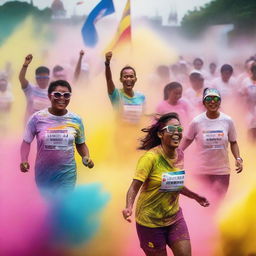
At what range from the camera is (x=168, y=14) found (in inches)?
217

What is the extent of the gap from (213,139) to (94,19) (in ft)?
5.47

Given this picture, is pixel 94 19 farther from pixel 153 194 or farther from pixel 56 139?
pixel 153 194

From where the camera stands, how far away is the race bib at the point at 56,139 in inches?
186

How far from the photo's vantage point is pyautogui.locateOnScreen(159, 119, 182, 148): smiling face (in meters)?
3.93

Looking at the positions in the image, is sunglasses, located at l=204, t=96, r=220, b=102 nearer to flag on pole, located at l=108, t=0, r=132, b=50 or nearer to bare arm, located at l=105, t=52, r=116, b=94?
bare arm, located at l=105, t=52, r=116, b=94

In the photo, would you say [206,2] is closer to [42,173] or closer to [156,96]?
[156,96]

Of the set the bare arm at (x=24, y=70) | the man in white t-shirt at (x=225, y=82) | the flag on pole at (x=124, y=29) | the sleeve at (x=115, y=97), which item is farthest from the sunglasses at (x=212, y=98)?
the bare arm at (x=24, y=70)

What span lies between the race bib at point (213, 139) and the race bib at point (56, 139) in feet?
4.42

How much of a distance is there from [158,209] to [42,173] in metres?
1.41

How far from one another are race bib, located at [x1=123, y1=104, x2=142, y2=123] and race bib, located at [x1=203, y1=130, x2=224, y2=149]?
0.66 meters

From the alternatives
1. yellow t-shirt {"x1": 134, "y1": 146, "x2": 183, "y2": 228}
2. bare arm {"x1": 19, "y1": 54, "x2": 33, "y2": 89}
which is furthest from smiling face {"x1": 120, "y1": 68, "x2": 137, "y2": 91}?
yellow t-shirt {"x1": 134, "y1": 146, "x2": 183, "y2": 228}

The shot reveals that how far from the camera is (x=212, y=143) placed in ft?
17.0

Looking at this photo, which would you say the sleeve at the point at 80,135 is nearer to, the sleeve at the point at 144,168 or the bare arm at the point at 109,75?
the bare arm at the point at 109,75

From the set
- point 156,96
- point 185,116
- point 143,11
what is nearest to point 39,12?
point 143,11
